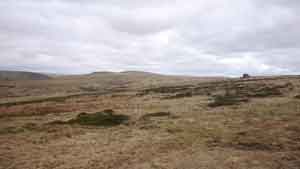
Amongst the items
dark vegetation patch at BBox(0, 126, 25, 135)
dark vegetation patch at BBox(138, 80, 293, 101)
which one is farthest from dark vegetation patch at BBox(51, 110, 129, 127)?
dark vegetation patch at BBox(138, 80, 293, 101)

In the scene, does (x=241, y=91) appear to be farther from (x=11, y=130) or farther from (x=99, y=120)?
(x=11, y=130)

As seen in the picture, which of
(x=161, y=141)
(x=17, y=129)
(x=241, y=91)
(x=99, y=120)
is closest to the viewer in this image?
(x=161, y=141)

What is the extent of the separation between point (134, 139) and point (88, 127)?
4880mm

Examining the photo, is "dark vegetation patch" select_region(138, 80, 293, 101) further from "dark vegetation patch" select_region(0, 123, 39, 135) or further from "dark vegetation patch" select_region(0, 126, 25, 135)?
"dark vegetation patch" select_region(0, 126, 25, 135)

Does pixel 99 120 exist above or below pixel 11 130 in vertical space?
above

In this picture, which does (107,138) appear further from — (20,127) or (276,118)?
(276,118)

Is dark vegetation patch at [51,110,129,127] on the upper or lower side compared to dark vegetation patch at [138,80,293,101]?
lower

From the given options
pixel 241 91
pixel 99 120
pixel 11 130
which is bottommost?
pixel 11 130

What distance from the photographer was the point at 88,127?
696 inches

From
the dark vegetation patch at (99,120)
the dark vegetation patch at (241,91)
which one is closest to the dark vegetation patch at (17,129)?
the dark vegetation patch at (99,120)

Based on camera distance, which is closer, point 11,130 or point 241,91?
point 11,130

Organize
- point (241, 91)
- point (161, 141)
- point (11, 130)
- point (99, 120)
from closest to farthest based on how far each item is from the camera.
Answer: point (161, 141)
point (11, 130)
point (99, 120)
point (241, 91)

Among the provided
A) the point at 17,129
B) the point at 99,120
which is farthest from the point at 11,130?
the point at 99,120

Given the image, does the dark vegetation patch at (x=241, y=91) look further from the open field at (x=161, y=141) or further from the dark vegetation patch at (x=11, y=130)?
the dark vegetation patch at (x=11, y=130)
